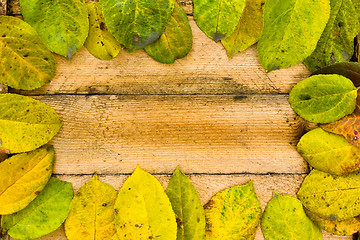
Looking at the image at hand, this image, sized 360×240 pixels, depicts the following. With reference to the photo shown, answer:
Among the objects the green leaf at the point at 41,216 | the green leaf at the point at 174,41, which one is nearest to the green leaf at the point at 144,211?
the green leaf at the point at 41,216

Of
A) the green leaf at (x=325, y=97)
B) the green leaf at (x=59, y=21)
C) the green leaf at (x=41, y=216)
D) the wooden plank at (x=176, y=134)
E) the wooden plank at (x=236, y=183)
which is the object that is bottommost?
the green leaf at (x=41, y=216)

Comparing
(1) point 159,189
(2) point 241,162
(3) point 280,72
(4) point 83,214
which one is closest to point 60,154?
(4) point 83,214

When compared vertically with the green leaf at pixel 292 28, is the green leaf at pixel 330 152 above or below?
below

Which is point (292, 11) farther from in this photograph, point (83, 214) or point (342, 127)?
point (83, 214)

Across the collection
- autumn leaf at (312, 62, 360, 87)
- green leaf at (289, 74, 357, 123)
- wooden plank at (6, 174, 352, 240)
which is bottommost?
wooden plank at (6, 174, 352, 240)

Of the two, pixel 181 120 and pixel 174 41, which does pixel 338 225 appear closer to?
pixel 181 120

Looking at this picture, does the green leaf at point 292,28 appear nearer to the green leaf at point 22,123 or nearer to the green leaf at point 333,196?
the green leaf at point 333,196

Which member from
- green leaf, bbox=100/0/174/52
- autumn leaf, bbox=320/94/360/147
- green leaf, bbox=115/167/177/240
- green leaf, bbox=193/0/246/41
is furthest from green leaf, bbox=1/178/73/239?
autumn leaf, bbox=320/94/360/147

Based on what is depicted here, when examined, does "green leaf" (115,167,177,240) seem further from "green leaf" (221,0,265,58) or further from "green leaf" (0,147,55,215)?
"green leaf" (221,0,265,58)
